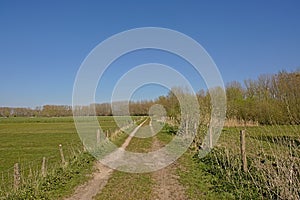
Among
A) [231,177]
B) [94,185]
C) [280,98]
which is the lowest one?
[94,185]

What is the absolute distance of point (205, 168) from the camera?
12.0m

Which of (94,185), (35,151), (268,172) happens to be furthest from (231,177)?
(35,151)

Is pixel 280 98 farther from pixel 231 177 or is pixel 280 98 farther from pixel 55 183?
pixel 55 183

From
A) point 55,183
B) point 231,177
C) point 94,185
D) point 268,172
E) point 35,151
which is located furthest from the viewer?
point 35,151

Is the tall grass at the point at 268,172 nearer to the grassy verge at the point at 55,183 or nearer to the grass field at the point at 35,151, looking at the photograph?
the grassy verge at the point at 55,183

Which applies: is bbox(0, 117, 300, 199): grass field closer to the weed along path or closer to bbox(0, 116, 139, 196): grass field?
the weed along path

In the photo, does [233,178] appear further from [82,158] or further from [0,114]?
[0,114]

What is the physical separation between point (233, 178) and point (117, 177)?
3851 mm

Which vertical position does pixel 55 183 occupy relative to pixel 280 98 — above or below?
below

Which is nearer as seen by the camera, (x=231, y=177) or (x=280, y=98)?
(x=280, y=98)

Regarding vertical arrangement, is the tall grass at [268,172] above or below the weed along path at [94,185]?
above

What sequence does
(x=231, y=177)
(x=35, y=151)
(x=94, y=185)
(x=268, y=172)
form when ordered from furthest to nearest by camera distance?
1. (x=35, y=151)
2. (x=94, y=185)
3. (x=231, y=177)
4. (x=268, y=172)

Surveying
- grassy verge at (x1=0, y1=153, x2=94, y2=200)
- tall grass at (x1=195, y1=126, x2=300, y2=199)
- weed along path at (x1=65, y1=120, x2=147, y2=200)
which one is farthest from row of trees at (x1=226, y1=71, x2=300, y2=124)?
grassy verge at (x1=0, y1=153, x2=94, y2=200)

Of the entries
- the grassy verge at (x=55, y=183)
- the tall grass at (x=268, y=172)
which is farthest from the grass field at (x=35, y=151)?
the tall grass at (x=268, y=172)
